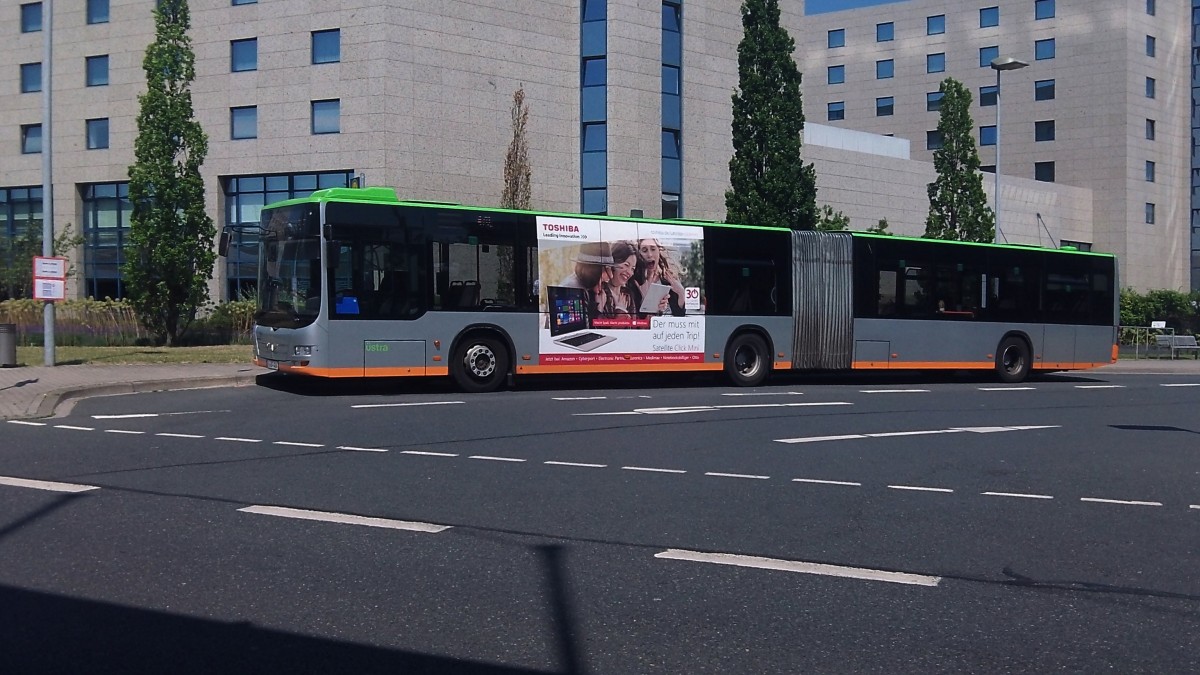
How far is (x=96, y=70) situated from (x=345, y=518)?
37.0m

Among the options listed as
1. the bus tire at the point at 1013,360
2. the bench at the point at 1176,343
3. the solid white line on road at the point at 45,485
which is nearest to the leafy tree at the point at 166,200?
the bus tire at the point at 1013,360

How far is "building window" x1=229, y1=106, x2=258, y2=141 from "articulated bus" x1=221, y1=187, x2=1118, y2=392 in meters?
20.3

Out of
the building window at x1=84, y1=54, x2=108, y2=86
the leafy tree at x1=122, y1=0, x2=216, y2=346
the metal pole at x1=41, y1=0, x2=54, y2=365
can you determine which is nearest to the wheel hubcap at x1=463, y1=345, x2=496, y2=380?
the metal pole at x1=41, y1=0, x2=54, y2=365

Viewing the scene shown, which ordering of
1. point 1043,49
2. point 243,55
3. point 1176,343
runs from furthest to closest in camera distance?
1. point 1043,49
2. point 243,55
3. point 1176,343

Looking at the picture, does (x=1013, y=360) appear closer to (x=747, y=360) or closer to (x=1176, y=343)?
(x=747, y=360)

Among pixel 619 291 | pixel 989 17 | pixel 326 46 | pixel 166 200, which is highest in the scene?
pixel 989 17

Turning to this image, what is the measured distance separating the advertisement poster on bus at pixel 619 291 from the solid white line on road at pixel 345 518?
11263 millimetres

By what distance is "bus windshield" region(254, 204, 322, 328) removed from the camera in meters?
17.2

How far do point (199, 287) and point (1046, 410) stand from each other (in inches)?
833

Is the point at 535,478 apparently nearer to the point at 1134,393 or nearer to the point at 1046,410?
the point at 1046,410

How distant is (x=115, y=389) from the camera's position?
17312 millimetres

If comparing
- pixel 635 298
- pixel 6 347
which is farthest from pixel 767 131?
pixel 6 347

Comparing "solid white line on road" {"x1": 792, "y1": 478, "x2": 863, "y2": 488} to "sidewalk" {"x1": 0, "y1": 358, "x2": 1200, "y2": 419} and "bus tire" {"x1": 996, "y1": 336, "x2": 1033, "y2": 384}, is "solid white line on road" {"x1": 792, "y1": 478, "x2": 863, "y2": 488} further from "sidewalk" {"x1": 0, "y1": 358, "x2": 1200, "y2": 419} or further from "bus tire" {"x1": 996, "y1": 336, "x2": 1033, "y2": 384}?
"bus tire" {"x1": 996, "y1": 336, "x2": 1033, "y2": 384}

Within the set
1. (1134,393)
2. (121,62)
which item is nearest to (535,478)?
(1134,393)
